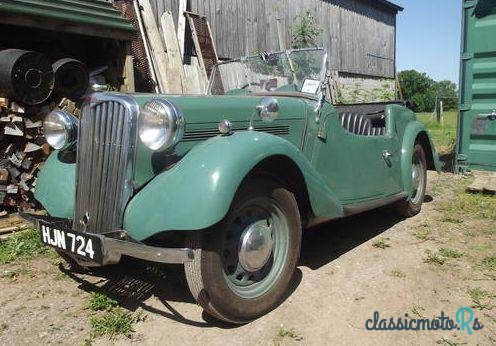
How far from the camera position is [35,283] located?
11.3 ft

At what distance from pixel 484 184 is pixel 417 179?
1245mm

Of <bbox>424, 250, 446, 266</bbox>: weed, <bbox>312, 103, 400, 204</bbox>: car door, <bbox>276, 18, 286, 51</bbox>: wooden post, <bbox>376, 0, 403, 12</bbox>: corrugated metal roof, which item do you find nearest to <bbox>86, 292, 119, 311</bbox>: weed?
<bbox>312, 103, 400, 204</bbox>: car door

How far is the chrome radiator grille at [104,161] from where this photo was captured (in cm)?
270

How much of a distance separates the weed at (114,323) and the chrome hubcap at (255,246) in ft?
2.40

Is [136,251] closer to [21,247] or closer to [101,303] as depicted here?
[101,303]

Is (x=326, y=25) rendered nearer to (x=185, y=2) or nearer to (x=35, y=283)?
(x=185, y=2)

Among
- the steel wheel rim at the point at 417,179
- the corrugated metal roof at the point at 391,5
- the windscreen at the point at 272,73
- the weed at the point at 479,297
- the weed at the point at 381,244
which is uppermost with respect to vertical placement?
the corrugated metal roof at the point at 391,5

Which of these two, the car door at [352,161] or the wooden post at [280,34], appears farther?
the wooden post at [280,34]

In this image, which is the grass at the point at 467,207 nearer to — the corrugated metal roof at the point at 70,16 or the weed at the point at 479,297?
the weed at the point at 479,297

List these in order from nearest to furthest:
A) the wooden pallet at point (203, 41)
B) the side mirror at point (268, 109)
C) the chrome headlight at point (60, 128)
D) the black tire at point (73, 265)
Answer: the side mirror at point (268, 109) → the chrome headlight at point (60, 128) → the black tire at point (73, 265) → the wooden pallet at point (203, 41)

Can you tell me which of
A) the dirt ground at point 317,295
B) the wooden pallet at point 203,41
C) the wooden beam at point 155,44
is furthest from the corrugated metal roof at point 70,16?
the dirt ground at point 317,295

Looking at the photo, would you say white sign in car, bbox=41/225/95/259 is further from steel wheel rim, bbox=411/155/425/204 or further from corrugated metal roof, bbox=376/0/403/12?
corrugated metal roof, bbox=376/0/403/12

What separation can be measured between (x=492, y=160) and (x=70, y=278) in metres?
5.35

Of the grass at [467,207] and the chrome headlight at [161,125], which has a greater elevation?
the chrome headlight at [161,125]
